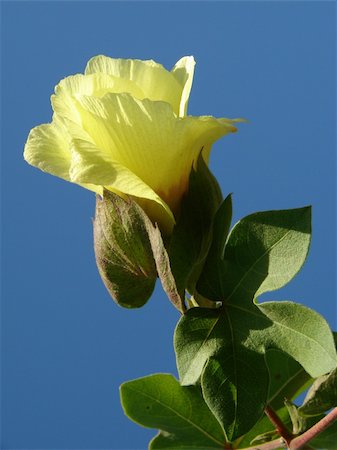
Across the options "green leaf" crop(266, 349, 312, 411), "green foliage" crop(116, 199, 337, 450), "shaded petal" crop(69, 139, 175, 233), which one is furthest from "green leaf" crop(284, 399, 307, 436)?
"shaded petal" crop(69, 139, 175, 233)

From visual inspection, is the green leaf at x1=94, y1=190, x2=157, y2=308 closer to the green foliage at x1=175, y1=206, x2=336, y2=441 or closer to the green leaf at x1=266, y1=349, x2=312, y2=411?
the green foliage at x1=175, y1=206, x2=336, y2=441

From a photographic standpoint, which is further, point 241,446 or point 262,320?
point 241,446

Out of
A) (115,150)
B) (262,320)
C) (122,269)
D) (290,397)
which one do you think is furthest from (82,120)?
(290,397)

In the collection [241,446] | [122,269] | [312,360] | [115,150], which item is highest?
[115,150]

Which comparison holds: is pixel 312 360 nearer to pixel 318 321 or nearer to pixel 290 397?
pixel 318 321

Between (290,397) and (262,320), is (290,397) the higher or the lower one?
the lower one

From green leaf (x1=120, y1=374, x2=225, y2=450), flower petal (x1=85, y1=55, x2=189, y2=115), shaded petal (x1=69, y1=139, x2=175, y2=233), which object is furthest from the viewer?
green leaf (x1=120, y1=374, x2=225, y2=450)

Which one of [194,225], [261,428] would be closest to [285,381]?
[261,428]
